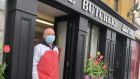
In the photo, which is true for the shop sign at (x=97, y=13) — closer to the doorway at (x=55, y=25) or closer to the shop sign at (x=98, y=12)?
the shop sign at (x=98, y=12)

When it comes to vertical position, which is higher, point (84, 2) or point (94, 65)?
point (84, 2)

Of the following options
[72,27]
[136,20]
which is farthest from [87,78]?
[136,20]

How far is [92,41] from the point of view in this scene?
A: 41.8 feet

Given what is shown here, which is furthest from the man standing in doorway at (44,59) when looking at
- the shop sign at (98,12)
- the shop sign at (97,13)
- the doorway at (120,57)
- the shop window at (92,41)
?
the doorway at (120,57)

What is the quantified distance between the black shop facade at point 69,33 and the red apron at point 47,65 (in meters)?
0.29

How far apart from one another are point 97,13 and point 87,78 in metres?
2.19

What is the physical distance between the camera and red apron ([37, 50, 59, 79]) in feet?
25.1

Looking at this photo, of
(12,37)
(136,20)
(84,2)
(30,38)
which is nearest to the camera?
(12,37)

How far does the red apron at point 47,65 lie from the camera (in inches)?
301

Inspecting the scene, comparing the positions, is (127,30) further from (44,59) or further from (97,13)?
(44,59)

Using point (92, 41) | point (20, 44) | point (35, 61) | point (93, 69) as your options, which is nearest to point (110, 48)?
point (92, 41)

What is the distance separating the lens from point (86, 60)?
1180 centimetres

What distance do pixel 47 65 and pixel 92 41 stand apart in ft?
17.1

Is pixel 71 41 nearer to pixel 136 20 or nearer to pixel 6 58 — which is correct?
pixel 6 58
